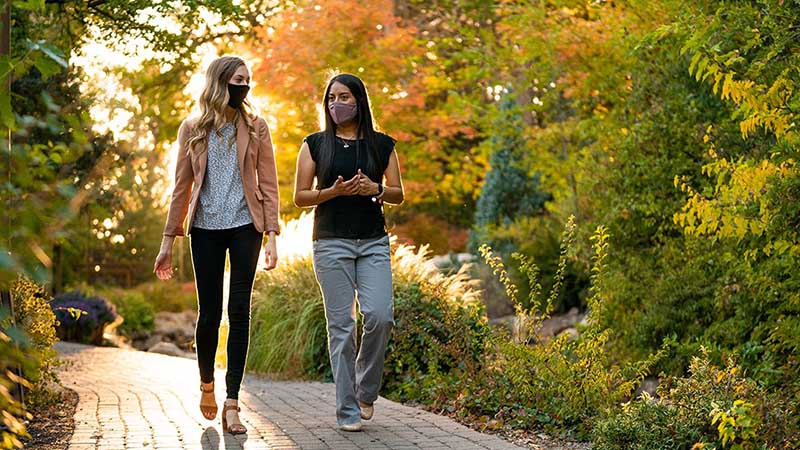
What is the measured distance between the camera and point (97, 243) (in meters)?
26.9

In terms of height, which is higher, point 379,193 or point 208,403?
point 379,193

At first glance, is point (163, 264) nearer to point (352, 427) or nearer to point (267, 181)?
point (267, 181)

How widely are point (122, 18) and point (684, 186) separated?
4.28 metres

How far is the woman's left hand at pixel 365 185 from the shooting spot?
6.55 meters

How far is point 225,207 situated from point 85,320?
11.7m

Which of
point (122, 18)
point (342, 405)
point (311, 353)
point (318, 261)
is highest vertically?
point (122, 18)

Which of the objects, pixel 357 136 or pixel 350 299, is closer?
pixel 350 299

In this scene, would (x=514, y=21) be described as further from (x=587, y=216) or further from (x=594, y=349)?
(x=594, y=349)

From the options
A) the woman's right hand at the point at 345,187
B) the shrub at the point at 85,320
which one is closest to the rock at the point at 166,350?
the shrub at the point at 85,320

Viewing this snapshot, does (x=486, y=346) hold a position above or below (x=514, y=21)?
below

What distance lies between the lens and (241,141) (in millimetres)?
6551

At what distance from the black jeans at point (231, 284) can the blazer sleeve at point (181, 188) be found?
0.44 ft

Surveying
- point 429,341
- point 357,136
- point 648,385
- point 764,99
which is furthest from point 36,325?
point 648,385

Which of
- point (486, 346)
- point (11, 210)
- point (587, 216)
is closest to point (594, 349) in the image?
point (486, 346)
